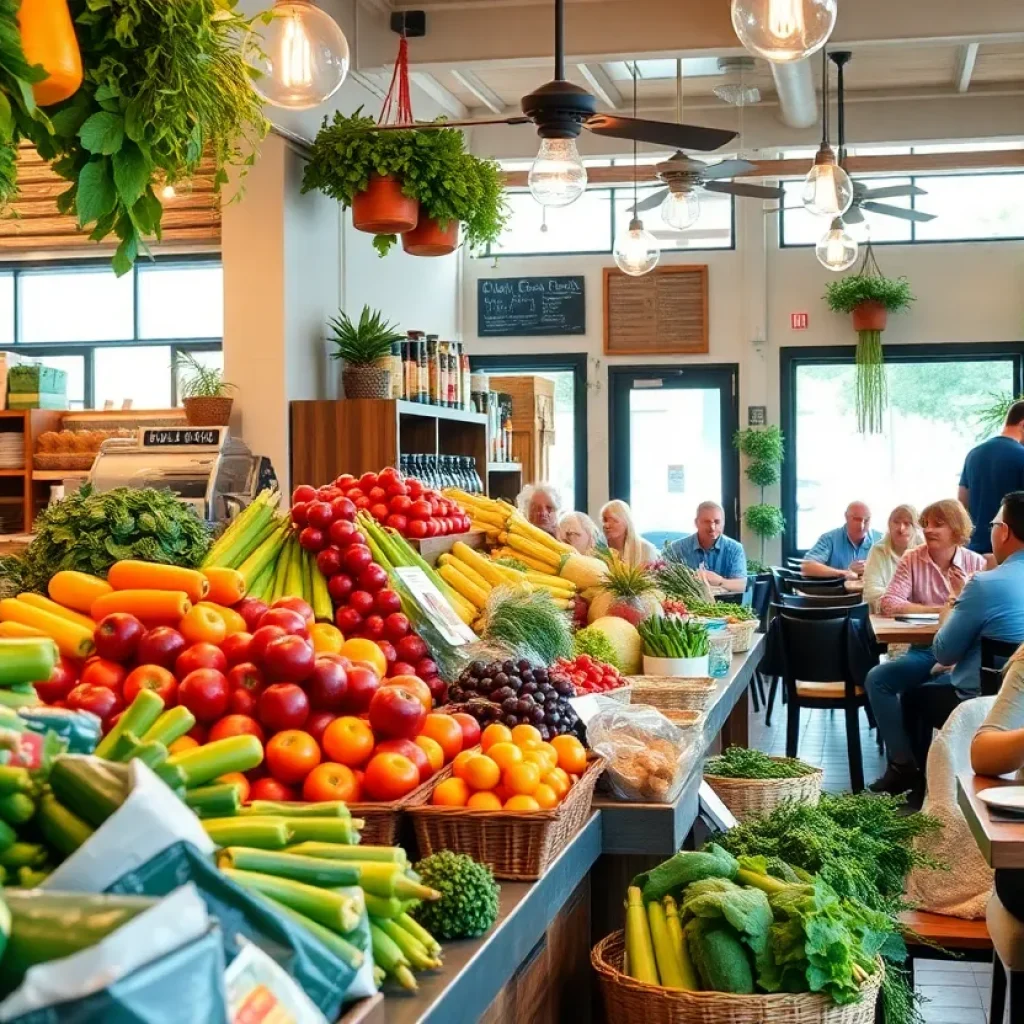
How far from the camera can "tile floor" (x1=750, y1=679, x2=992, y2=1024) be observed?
4145 mm

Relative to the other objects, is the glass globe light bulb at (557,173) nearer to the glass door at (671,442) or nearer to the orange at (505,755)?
the orange at (505,755)

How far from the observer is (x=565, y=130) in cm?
415

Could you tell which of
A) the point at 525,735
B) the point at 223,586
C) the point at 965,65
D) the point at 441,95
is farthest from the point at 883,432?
the point at 525,735

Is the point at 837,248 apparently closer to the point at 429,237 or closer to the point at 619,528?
the point at 619,528

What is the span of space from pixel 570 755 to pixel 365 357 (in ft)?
15.8

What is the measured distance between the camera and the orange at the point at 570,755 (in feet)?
8.54

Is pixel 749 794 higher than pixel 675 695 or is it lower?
lower

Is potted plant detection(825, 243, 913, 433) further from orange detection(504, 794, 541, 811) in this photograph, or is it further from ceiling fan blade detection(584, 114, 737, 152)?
orange detection(504, 794, 541, 811)

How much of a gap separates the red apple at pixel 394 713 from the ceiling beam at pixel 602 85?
25.0 feet

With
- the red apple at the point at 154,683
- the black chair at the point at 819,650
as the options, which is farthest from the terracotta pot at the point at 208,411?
the red apple at the point at 154,683

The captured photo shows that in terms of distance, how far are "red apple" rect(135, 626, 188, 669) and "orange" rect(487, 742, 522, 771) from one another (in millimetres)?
640

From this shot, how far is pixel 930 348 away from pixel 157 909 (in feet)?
37.9

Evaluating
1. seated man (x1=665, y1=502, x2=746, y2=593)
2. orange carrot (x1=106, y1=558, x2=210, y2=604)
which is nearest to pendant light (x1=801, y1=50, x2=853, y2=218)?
seated man (x1=665, y1=502, x2=746, y2=593)

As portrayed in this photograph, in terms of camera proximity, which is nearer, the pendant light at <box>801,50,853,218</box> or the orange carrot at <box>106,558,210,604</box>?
the orange carrot at <box>106,558,210,604</box>
